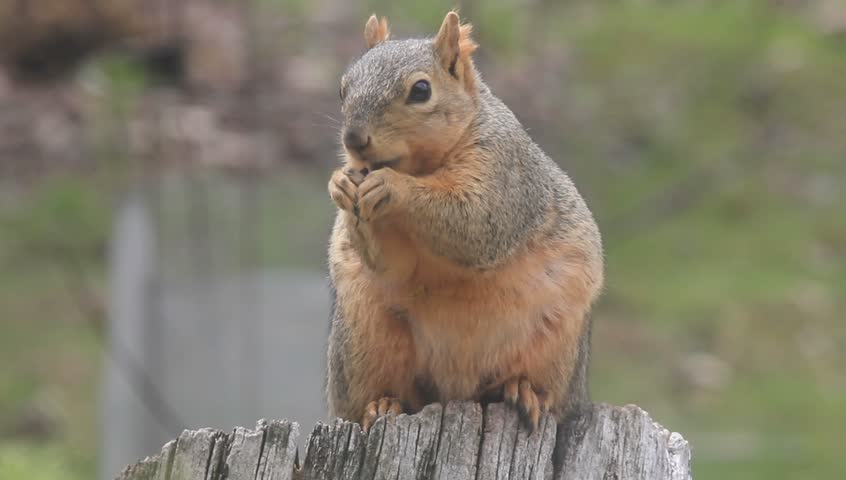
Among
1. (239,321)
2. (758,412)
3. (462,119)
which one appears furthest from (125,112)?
(462,119)

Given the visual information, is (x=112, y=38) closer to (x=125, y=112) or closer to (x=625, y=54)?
(x=125, y=112)

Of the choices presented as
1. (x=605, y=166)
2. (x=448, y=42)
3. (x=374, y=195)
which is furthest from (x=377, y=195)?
(x=605, y=166)

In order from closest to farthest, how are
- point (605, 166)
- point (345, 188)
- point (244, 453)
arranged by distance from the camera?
point (244, 453) < point (345, 188) < point (605, 166)

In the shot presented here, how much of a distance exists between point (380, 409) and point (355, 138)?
0.54 m

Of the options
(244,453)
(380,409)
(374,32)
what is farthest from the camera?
(374,32)

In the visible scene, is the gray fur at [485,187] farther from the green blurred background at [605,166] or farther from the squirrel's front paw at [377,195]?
the green blurred background at [605,166]

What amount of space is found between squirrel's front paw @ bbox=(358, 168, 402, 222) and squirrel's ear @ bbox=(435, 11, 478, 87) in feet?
1.12

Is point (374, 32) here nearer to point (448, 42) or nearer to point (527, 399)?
point (448, 42)

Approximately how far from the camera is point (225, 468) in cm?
211

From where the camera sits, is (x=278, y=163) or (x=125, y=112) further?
(x=278, y=163)

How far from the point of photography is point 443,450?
2260mm

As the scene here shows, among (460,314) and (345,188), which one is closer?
(345,188)

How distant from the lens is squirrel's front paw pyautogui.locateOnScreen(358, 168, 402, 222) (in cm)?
236

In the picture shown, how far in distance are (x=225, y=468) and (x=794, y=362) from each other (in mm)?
3686
